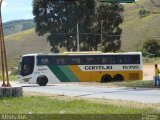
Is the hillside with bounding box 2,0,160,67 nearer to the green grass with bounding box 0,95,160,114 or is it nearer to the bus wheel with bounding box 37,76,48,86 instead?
the bus wheel with bounding box 37,76,48,86

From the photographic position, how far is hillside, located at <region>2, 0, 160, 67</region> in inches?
4086

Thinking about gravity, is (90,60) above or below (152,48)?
above

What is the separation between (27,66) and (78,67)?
454 cm

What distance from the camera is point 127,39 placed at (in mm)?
108938

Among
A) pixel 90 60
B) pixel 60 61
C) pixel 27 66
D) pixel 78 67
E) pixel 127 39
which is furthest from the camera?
pixel 127 39

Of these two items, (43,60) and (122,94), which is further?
(43,60)

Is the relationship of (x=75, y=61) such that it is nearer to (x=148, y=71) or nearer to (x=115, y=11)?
(x=148, y=71)

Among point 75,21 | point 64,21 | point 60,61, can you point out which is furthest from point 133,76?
point 64,21

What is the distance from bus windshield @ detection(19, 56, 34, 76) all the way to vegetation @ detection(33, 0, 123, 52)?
30.3m

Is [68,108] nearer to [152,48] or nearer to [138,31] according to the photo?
[152,48]

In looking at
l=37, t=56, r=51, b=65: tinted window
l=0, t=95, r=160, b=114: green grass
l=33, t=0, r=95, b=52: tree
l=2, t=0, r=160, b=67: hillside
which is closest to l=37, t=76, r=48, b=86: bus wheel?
l=37, t=56, r=51, b=65: tinted window

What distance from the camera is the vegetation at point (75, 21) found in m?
71.9

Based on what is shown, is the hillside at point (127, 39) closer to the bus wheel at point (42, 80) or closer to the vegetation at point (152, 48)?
the vegetation at point (152, 48)

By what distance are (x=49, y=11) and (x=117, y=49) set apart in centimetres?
1181
